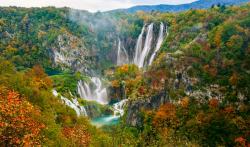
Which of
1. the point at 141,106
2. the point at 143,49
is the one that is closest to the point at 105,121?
the point at 141,106

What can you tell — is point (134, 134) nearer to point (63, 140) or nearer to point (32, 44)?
point (63, 140)

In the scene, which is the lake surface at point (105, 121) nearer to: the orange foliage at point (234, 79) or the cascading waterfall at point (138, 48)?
the orange foliage at point (234, 79)

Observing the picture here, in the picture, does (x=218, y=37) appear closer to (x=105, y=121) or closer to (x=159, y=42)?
(x=105, y=121)

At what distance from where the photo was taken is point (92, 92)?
112438 millimetres

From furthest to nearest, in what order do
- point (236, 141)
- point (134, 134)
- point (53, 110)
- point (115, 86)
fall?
point (115, 86) < point (134, 134) < point (236, 141) < point (53, 110)

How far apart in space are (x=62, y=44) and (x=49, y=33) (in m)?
8.70

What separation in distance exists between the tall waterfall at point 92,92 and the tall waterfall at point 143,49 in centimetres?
2735

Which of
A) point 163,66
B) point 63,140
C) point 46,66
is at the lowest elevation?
point 46,66

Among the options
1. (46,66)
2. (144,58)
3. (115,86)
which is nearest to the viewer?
(115,86)

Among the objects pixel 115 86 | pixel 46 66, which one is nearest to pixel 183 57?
pixel 115 86

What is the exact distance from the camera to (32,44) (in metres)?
160

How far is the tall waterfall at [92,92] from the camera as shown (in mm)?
109250

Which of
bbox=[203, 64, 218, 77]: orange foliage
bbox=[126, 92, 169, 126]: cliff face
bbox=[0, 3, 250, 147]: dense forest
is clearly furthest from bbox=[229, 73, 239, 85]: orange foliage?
bbox=[126, 92, 169, 126]: cliff face

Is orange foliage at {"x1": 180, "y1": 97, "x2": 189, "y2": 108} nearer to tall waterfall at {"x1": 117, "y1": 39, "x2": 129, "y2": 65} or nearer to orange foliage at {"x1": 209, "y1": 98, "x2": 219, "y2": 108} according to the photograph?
orange foliage at {"x1": 209, "y1": 98, "x2": 219, "y2": 108}
